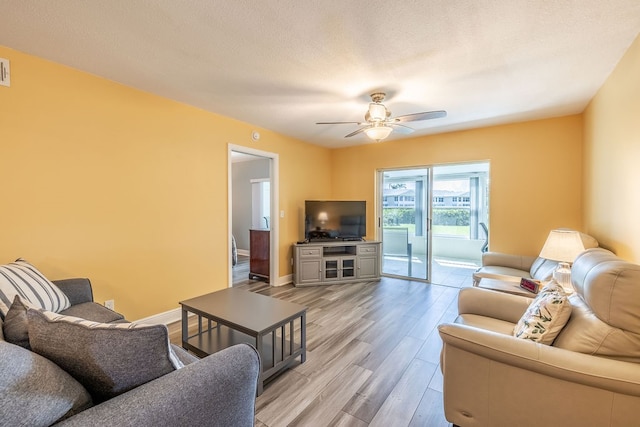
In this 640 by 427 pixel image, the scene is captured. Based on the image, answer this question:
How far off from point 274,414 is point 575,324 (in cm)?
176

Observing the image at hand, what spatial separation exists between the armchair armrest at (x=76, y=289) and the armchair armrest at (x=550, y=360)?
261 centimetres

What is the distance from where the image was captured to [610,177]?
8.04 ft

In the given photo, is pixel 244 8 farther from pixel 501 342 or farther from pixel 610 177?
pixel 610 177

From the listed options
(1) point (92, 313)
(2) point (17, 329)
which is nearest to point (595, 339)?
(2) point (17, 329)

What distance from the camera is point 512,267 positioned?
3598mm

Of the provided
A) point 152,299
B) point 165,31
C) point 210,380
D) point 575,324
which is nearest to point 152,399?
point 210,380

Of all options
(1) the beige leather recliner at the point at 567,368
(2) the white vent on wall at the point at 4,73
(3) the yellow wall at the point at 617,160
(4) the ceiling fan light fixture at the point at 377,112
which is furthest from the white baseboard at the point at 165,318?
(3) the yellow wall at the point at 617,160

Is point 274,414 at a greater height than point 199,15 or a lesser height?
lesser

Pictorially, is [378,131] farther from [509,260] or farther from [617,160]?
[509,260]

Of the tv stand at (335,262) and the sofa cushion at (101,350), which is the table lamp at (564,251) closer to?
the tv stand at (335,262)

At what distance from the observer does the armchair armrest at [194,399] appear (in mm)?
749

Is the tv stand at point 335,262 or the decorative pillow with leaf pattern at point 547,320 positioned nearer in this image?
the decorative pillow with leaf pattern at point 547,320

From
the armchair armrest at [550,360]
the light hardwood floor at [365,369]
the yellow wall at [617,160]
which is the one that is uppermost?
the yellow wall at [617,160]

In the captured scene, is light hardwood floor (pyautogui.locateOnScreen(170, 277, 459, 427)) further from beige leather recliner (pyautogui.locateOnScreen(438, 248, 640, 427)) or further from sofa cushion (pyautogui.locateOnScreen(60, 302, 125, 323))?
sofa cushion (pyautogui.locateOnScreen(60, 302, 125, 323))
